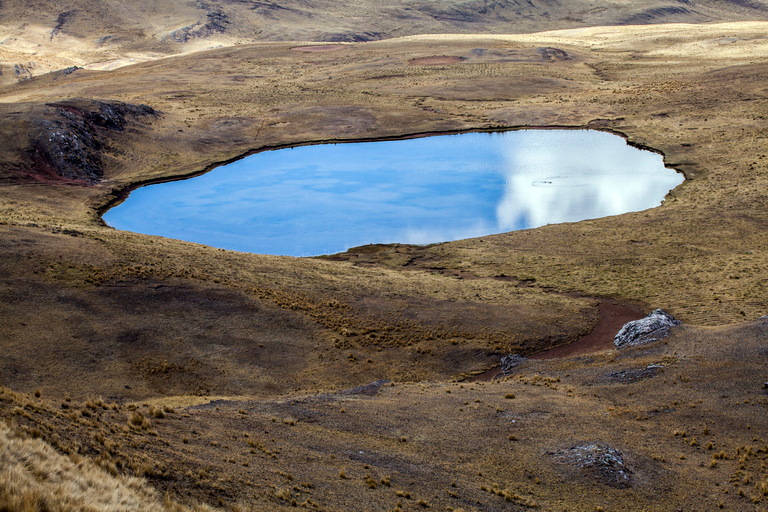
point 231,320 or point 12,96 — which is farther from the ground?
point 12,96

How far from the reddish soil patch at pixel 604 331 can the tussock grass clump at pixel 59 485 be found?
1977cm

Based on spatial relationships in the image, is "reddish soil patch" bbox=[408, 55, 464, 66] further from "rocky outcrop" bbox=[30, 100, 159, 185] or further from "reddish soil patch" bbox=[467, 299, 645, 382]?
"reddish soil patch" bbox=[467, 299, 645, 382]

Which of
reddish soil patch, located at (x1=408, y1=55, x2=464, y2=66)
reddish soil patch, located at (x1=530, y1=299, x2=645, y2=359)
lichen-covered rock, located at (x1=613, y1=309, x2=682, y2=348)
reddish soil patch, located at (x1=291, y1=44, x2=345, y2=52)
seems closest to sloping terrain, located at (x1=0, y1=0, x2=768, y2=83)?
reddish soil patch, located at (x1=291, y1=44, x2=345, y2=52)

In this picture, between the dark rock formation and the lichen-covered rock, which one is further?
the lichen-covered rock

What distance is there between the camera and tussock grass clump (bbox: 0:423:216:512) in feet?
29.5

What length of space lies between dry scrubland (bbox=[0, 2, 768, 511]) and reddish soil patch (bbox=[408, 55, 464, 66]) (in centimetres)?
4629

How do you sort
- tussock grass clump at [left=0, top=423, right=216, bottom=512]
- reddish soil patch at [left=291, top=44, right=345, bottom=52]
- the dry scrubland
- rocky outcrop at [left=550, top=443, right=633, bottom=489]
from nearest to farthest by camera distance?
1. tussock grass clump at [left=0, top=423, right=216, bottom=512]
2. the dry scrubland
3. rocky outcrop at [left=550, top=443, right=633, bottom=489]
4. reddish soil patch at [left=291, top=44, right=345, bottom=52]

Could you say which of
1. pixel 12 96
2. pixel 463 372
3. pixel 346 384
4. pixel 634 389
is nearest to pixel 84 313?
pixel 346 384

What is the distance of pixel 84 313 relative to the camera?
1017 inches

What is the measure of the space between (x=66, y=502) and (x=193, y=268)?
23447 mm

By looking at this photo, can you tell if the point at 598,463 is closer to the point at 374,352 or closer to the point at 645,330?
the point at 645,330

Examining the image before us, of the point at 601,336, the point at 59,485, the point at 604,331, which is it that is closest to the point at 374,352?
the point at 601,336

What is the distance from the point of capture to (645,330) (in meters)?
26.5

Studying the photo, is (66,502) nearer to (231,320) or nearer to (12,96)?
(231,320)
